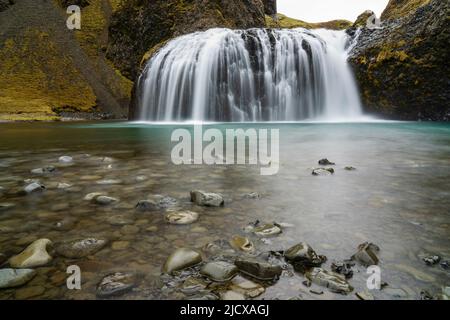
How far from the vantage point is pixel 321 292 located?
1690mm

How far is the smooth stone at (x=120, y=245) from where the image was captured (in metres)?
2.25

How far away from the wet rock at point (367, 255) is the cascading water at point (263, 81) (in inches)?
776

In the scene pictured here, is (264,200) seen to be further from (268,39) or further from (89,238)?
(268,39)

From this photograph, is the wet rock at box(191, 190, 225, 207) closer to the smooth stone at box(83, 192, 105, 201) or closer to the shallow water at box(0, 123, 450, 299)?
the shallow water at box(0, 123, 450, 299)

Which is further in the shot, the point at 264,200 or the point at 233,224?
the point at 264,200

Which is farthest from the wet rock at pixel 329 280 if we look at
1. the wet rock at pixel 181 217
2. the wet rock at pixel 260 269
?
the wet rock at pixel 181 217

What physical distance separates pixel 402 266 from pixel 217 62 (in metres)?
21.8

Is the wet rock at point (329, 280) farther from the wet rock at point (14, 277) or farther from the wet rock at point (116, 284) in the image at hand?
the wet rock at point (14, 277)

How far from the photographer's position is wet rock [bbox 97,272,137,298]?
1.69m
